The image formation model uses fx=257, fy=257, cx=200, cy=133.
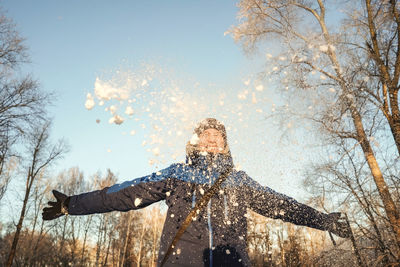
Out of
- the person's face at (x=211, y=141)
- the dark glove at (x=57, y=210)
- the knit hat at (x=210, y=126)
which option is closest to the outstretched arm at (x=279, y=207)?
the person's face at (x=211, y=141)

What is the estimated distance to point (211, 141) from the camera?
329 cm

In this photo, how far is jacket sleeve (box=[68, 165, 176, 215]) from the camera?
9.31 feet

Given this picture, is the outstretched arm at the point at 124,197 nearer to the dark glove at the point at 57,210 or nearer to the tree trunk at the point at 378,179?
the dark glove at the point at 57,210

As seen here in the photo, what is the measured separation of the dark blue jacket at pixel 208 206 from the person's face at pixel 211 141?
0.41 feet

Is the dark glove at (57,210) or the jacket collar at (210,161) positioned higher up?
the jacket collar at (210,161)

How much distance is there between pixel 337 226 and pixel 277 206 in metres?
0.95

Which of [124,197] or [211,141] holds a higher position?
[211,141]

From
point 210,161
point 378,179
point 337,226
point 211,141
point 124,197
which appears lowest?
point 337,226

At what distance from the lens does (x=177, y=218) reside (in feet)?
8.62

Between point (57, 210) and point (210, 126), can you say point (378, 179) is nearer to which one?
point (210, 126)

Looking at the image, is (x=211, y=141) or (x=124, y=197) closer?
(x=124, y=197)

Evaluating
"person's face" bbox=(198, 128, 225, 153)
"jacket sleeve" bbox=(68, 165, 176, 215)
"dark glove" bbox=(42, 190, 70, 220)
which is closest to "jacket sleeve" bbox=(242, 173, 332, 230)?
"person's face" bbox=(198, 128, 225, 153)

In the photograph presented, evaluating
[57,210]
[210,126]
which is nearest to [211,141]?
[210,126]

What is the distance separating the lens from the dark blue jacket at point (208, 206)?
8.13 feet
